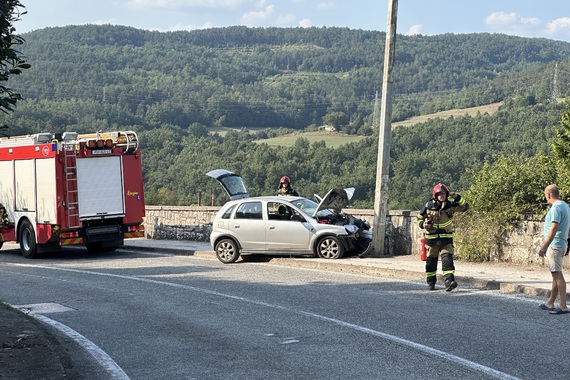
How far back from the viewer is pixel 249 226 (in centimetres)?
1991

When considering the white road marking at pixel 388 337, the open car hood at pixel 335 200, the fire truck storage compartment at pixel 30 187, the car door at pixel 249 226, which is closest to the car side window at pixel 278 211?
the car door at pixel 249 226

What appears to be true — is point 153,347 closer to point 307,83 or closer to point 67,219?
point 67,219

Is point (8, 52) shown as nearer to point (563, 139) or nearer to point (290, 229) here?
point (290, 229)

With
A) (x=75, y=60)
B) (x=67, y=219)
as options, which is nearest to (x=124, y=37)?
(x=75, y=60)

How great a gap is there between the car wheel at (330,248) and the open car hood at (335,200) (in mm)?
667

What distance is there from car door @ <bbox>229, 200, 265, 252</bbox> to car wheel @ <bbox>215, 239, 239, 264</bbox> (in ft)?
0.66

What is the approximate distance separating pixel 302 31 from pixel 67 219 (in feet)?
480

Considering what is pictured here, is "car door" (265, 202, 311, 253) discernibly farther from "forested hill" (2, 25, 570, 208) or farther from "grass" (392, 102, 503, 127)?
"grass" (392, 102, 503, 127)

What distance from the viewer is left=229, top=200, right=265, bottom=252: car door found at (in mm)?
19844

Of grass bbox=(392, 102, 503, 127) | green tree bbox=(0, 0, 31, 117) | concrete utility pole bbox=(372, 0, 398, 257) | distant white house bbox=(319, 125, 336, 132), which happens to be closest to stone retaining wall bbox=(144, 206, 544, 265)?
concrete utility pole bbox=(372, 0, 398, 257)

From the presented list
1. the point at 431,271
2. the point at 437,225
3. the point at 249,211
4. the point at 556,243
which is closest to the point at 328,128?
the point at 249,211

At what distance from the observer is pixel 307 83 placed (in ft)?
428

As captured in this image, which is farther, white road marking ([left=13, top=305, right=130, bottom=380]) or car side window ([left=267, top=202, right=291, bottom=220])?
car side window ([left=267, top=202, right=291, bottom=220])

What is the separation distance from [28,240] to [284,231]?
8.55 m
